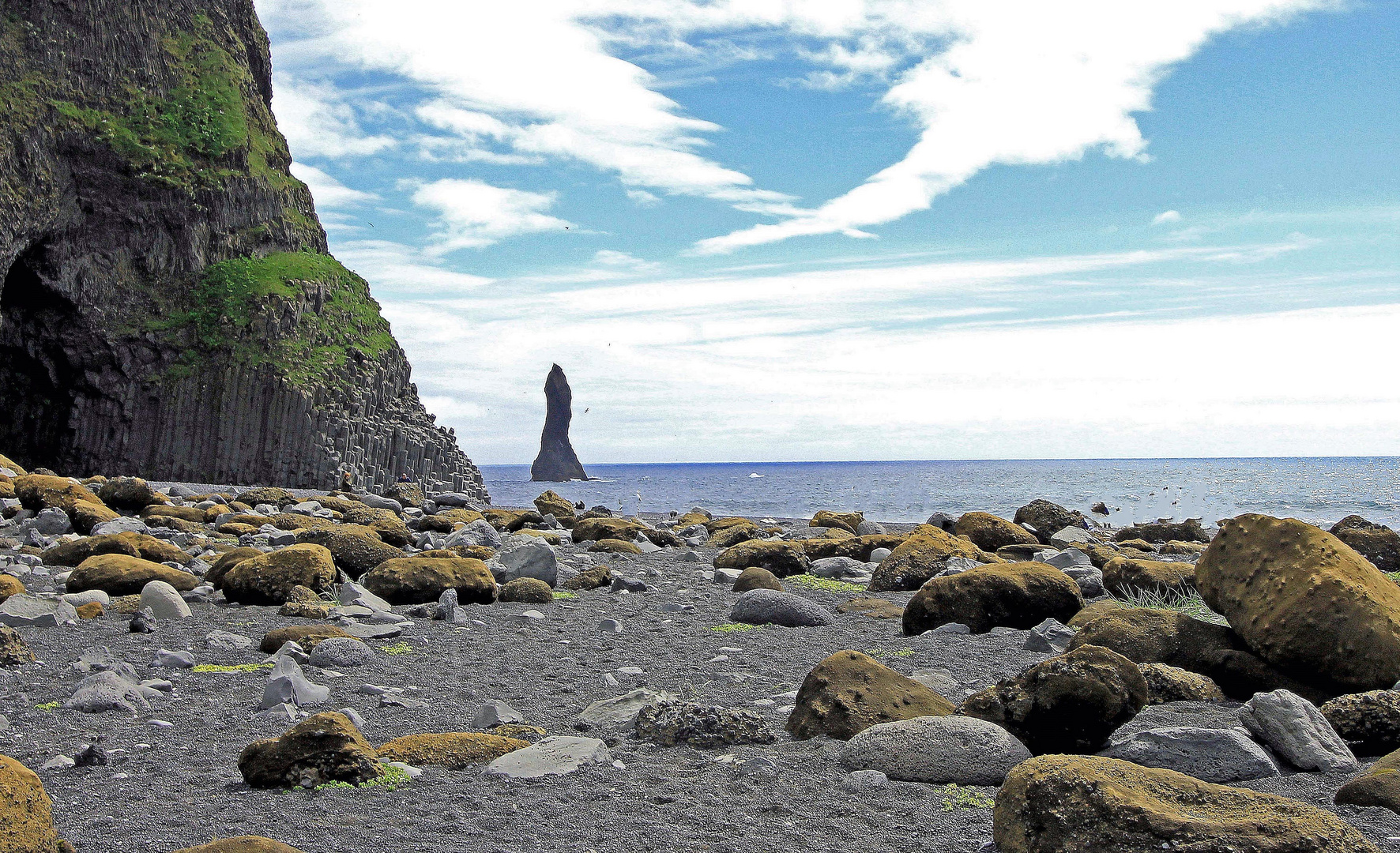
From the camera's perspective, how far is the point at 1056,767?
2879 mm

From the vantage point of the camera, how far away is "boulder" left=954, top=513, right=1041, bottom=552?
1248cm

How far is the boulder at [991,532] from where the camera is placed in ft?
40.9

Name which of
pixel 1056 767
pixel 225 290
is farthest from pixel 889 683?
pixel 225 290

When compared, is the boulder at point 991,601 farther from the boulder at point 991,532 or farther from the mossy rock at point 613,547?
the mossy rock at point 613,547

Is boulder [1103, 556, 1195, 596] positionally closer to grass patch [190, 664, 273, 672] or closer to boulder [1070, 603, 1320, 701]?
boulder [1070, 603, 1320, 701]

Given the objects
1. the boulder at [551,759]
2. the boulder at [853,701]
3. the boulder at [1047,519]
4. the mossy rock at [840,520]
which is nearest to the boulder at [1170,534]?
the boulder at [1047,519]

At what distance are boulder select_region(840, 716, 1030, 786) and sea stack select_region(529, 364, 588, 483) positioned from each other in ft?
413

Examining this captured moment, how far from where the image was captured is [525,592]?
846 centimetres

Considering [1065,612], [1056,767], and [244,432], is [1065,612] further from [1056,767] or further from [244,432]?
[244,432]

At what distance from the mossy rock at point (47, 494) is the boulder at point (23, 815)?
1087cm

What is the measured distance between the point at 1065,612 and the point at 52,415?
1340 inches

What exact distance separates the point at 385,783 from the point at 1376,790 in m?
3.63

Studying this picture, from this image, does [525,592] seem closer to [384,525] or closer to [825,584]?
[825,584]

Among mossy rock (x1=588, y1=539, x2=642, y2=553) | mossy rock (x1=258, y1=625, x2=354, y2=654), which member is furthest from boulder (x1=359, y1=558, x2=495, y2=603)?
mossy rock (x1=588, y1=539, x2=642, y2=553)
